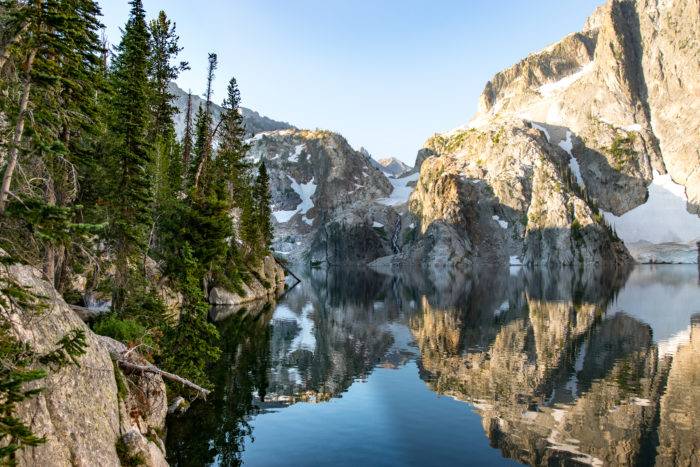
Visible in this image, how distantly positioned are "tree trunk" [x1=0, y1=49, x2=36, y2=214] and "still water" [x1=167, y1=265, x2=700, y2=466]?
13.8 metres

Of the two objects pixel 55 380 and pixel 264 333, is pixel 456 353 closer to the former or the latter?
pixel 264 333

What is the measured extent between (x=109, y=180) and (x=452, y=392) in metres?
24.3

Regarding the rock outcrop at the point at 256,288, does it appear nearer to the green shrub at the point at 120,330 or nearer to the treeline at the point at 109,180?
the treeline at the point at 109,180

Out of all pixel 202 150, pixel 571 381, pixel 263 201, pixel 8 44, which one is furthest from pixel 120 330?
pixel 263 201

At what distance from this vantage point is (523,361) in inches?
1460

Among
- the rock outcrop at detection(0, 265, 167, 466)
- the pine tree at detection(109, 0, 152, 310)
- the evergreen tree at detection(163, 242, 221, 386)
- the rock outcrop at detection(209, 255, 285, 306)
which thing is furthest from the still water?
the pine tree at detection(109, 0, 152, 310)

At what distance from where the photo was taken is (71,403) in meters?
12.6

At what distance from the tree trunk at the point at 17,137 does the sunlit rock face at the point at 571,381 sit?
814 inches

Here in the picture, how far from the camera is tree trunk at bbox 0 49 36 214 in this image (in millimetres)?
10148

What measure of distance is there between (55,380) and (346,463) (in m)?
12.2

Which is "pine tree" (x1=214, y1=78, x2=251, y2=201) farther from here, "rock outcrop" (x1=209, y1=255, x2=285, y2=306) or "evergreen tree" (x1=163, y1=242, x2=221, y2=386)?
"evergreen tree" (x1=163, y1=242, x2=221, y2=386)

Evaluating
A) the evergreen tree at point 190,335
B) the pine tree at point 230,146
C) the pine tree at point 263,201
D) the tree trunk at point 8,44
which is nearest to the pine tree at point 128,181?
the evergreen tree at point 190,335

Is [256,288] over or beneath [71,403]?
beneath

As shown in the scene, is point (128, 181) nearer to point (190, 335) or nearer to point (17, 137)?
point (190, 335)
